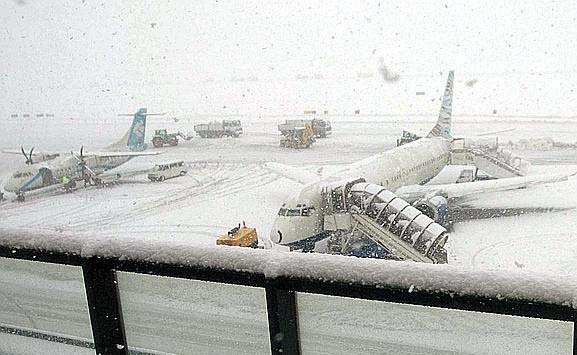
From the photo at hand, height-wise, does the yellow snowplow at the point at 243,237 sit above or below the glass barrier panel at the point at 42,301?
below

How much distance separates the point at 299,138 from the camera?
1101 cm

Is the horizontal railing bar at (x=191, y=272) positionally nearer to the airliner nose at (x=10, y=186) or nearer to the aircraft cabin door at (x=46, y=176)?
the aircraft cabin door at (x=46, y=176)

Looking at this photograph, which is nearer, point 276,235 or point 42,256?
point 42,256

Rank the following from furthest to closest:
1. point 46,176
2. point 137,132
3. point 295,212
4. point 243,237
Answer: point 137,132 → point 46,176 → point 243,237 → point 295,212

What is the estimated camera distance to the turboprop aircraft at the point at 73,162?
1020 cm

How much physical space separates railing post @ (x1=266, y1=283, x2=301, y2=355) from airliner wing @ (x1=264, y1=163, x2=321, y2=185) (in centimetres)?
796

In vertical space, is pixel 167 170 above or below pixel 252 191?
above

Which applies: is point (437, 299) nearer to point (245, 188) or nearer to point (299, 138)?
point (245, 188)

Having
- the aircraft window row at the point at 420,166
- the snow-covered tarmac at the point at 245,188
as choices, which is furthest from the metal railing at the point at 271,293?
the aircraft window row at the point at 420,166

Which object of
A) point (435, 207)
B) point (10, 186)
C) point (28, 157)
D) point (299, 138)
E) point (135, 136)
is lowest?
point (435, 207)

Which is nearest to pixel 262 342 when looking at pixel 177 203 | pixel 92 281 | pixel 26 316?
pixel 92 281

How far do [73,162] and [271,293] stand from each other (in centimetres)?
1093

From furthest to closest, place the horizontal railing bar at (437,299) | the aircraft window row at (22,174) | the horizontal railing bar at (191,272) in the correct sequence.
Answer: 1. the aircraft window row at (22,174)
2. the horizontal railing bar at (191,272)
3. the horizontal railing bar at (437,299)

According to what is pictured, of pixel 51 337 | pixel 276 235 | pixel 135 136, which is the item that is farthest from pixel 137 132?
pixel 51 337
